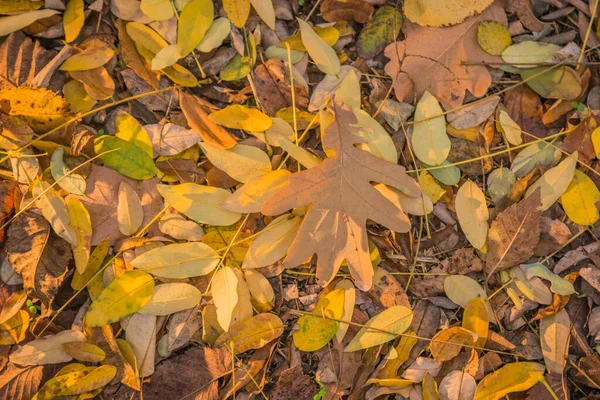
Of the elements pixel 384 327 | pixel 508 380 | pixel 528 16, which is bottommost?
pixel 508 380

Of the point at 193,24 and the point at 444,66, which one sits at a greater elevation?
the point at 193,24

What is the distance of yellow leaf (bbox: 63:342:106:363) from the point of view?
118cm

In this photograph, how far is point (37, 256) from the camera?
1.17 metres

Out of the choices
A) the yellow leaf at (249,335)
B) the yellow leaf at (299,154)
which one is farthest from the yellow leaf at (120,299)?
the yellow leaf at (299,154)

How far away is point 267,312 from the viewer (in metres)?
1.22

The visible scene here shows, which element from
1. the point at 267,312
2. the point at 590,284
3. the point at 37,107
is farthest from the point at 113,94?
the point at 590,284

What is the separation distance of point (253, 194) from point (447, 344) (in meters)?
0.59

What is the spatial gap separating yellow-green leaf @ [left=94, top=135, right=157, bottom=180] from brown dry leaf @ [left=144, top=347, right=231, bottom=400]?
446mm

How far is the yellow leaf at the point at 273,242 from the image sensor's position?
119 cm

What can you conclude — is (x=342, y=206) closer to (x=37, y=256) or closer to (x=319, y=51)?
(x=319, y=51)

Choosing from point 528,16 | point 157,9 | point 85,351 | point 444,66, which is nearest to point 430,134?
point 444,66

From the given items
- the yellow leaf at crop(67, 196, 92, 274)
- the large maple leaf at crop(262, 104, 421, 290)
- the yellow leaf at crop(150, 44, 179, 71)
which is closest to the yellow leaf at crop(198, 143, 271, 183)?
the large maple leaf at crop(262, 104, 421, 290)

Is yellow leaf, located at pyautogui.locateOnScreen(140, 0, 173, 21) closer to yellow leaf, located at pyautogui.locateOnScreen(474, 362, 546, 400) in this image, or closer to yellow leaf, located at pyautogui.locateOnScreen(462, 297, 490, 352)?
yellow leaf, located at pyautogui.locateOnScreen(462, 297, 490, 352)

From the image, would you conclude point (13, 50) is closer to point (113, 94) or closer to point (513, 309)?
point (113, 94)
